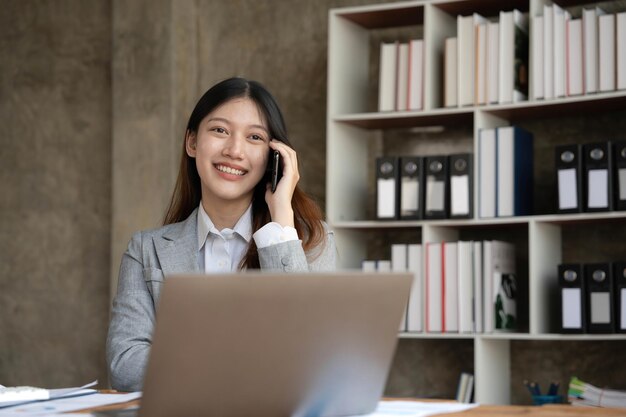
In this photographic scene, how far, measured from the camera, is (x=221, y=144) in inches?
97.7

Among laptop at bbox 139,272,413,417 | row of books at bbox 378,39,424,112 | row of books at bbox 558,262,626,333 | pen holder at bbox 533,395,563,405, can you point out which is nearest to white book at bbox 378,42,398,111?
row of books at bbox 378,39,424,112

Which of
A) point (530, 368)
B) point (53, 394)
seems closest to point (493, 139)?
point (530, 368)

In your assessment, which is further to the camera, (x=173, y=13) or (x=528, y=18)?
(x=173, y=13)

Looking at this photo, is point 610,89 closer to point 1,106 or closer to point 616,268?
point 616,268

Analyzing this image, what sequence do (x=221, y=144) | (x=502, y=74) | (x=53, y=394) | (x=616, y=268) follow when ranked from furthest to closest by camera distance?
(x=502, y=74) → (x=616, y=268) → (x=221, y=144) → (x=53, y=394)

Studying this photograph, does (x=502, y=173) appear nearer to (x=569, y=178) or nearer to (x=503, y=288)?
(x=569, y=178)

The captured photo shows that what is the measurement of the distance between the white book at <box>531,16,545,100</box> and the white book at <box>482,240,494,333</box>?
24.3 inches

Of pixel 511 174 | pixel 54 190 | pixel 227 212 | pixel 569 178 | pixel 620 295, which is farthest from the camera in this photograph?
pixel 54 190

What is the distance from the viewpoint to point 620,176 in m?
3.54

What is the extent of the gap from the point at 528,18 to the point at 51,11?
2.64 metres

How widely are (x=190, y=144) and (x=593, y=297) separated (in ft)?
5.66

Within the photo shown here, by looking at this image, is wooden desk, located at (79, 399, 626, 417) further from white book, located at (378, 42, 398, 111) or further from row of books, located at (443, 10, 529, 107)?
white book, located at (378, 42, 398, 111)

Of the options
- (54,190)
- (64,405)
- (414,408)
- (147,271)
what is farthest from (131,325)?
(54,190)

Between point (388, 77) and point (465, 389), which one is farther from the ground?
point (388, 77)
